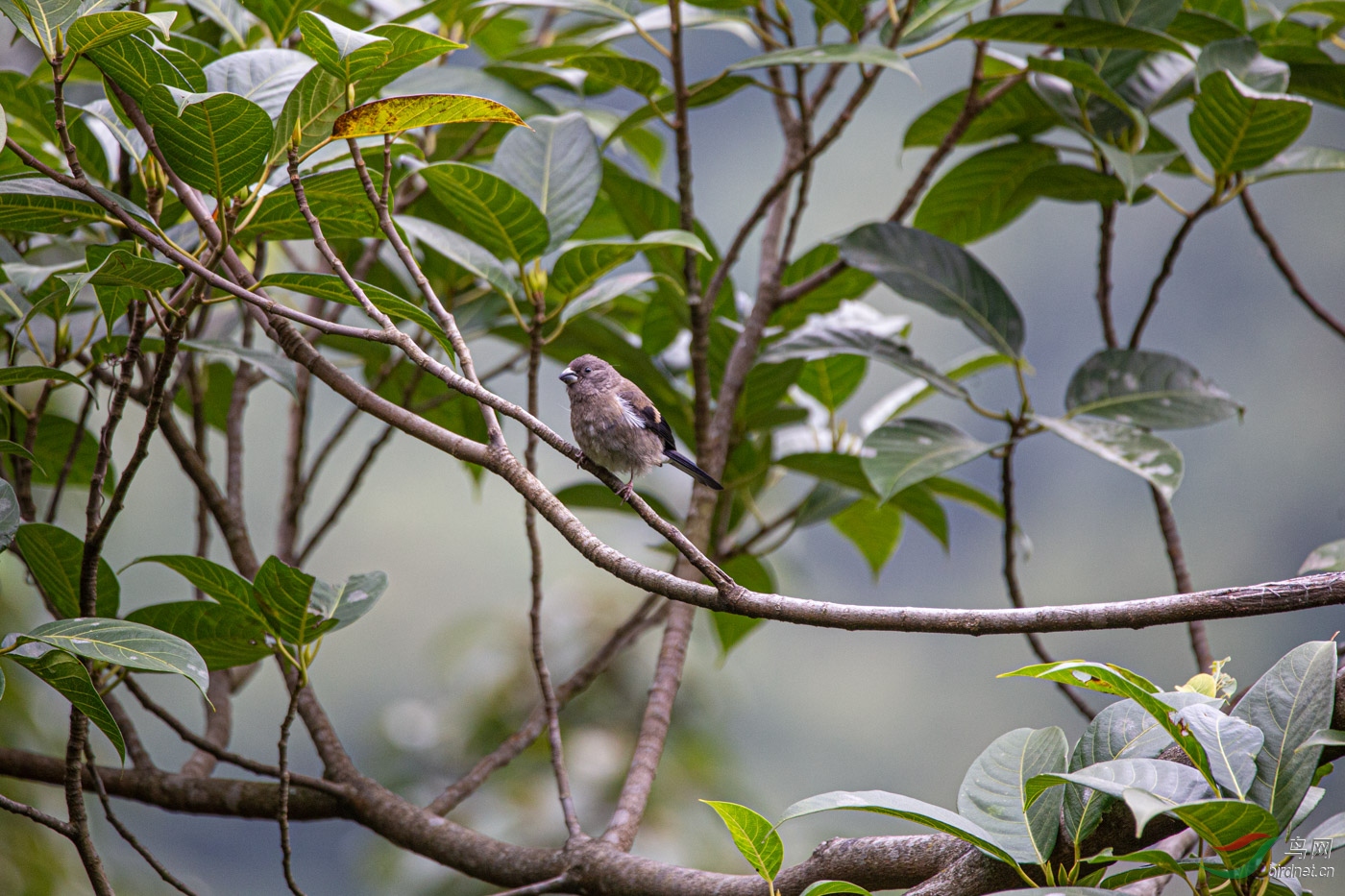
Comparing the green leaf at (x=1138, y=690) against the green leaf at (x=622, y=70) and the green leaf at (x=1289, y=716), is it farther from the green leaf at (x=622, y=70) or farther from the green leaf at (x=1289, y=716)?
the green leaf at (x=622, y=70)

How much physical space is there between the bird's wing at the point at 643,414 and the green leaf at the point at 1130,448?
22.9 inches

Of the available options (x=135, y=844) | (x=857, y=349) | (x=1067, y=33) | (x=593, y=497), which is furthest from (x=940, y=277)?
A: (x=135, y=844)

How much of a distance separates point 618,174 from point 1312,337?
2533 millimetres

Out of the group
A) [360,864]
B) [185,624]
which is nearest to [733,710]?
[360,864]

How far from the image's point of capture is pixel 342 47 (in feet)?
3.05

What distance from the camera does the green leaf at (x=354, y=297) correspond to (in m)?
1.01

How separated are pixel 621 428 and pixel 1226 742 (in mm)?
1034

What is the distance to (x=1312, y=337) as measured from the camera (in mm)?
3141

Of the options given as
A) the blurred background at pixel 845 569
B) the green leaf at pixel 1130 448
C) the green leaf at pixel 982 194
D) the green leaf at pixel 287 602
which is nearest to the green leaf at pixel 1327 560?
the green leaf at pixel 1130 448

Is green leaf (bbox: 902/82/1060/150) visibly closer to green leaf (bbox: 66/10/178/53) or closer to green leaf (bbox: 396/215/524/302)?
green leaf (bbox: 396/215/524/302)

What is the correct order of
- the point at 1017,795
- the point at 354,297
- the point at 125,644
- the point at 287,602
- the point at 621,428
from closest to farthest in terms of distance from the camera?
the point at 1017,795
the point at 125,644
the point at 354,297
the point at 287,602
the point at 621,428

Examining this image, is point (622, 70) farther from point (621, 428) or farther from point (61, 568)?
point (61, 568)

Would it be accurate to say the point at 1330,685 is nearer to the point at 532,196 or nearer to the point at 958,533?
the point at 532,196

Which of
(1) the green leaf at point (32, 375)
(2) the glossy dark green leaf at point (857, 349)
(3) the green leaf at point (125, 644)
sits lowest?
(3) the green leaf at point (125, 644)
